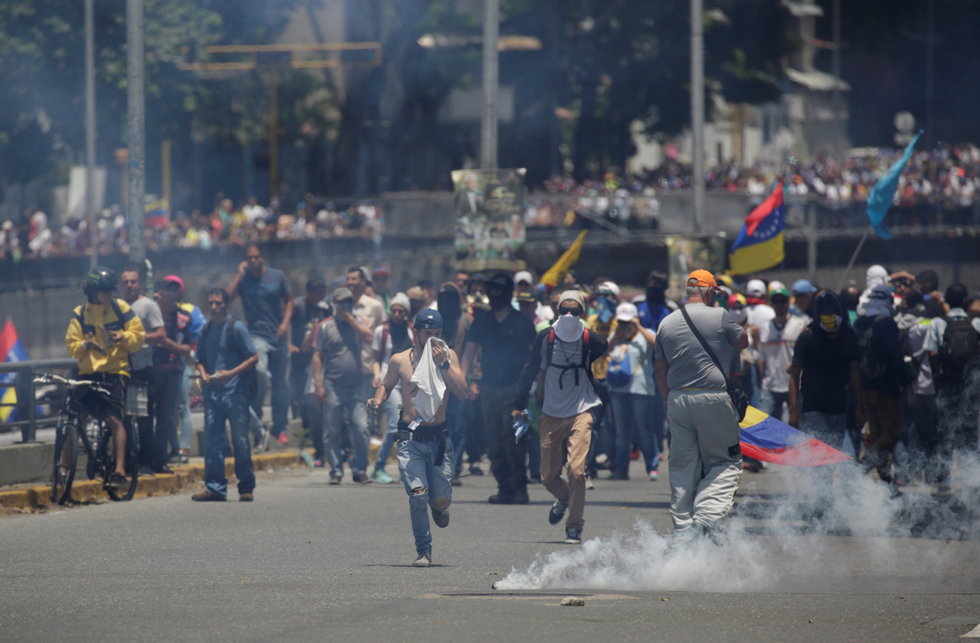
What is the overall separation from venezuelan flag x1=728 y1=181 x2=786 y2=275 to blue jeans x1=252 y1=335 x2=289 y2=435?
6194 millimetres

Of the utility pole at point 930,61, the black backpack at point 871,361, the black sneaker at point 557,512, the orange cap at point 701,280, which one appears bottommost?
the black sneaker at point 557,512

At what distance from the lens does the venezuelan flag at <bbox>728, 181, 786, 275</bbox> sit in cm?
1611

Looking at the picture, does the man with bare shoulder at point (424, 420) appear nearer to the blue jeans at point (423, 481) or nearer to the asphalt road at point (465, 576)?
the blue jeans at point (423, 481)

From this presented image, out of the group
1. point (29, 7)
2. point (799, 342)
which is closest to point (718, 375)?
point (799, 342)

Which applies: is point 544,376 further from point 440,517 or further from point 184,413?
point 184,413

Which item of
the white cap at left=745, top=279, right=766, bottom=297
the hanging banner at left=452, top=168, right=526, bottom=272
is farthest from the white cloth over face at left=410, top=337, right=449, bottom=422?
the hanging banner at left=452, top=168, right=526, bottom=272

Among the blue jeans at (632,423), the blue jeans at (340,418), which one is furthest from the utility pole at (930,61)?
the blue jeans at (340,418)

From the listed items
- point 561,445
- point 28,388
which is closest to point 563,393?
point 561,445

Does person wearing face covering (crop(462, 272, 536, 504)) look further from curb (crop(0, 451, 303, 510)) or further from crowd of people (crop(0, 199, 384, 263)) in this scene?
crowd of people (crop(0, 199, 384, 263))

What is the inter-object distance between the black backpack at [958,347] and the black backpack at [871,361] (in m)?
0.65

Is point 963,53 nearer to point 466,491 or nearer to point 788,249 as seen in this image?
point 788,249

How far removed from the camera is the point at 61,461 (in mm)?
9547

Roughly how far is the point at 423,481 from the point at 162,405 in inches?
167

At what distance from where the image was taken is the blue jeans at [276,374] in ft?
42.2
